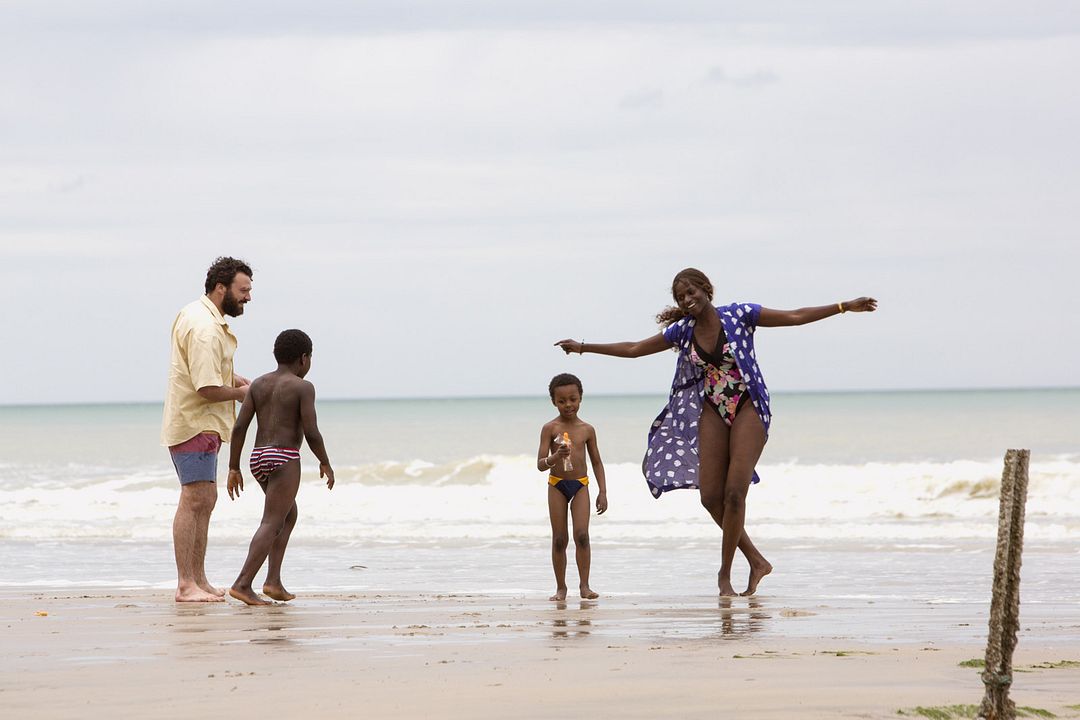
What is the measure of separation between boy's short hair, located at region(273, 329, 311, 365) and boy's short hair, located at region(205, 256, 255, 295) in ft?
1.62

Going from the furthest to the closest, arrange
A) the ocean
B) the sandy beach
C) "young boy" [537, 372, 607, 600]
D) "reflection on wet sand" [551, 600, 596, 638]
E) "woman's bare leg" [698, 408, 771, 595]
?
the ocean
"young boy" [537, 372, 607, 600]
"woman's bare leg" [698, 408, 771, 595]
"reflection on wet sand" [551, 600, 596, 638]
the sandy beach

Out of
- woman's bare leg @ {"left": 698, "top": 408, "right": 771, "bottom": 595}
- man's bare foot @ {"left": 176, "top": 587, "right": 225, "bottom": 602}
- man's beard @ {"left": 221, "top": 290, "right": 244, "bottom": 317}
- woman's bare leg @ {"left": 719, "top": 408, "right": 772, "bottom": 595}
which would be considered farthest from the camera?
woman's bare leg @ {"left": 698, "top": 408, "right": 771, "bottom": 595}

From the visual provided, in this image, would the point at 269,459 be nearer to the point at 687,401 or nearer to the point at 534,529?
the point at 687,401

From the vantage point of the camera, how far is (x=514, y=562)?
10.7 meters

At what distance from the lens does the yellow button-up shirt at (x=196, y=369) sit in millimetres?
7199

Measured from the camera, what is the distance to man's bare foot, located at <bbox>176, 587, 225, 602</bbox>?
7332mm

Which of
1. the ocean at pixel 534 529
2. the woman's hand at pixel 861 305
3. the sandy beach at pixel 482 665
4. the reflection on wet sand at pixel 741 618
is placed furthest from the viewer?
the ocean at pixel 534 529

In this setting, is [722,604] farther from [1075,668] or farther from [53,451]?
[53,451]

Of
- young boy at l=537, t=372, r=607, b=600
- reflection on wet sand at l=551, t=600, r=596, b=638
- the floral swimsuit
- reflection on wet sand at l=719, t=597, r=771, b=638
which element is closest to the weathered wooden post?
reflection on wet sand at l=719, t=597, r=771, b=638

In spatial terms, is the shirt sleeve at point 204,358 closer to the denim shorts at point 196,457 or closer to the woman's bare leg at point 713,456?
the denim shorts at point 196,457

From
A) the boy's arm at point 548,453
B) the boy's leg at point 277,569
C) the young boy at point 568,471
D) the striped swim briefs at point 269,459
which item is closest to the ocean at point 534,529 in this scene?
the young boy at point 568,471

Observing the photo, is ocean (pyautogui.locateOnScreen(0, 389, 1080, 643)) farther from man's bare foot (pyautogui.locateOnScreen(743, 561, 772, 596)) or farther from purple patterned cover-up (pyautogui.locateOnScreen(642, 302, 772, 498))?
purple patterned cover-up (pyautogui.locateOnScreen(642, 302, 772, 498))

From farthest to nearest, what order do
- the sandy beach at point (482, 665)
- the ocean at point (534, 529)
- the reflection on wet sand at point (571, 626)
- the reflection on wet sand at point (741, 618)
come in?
the ocean at point (534, 529) → the reflection on wet sand at point (741, 618) → the reflection on wet sand at point (571, 626) → the sandy beach at point (482, 665)

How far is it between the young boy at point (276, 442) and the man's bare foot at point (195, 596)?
1.08ft
